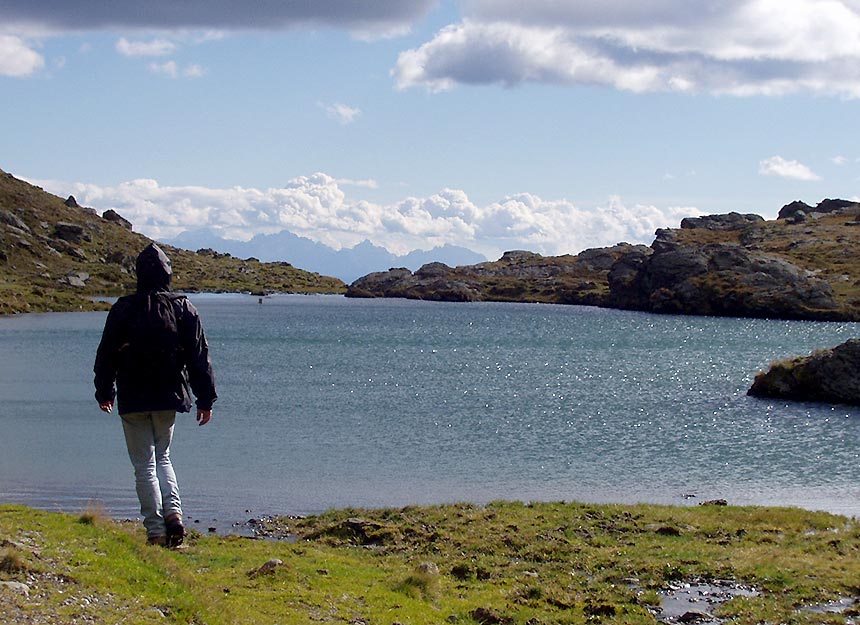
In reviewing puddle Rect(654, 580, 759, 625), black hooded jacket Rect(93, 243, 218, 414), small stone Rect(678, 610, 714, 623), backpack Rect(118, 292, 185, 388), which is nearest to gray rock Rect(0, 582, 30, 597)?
black hooded jacket Rect(93, 243, 218, 414)

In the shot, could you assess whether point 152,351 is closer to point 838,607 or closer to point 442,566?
point 442,566

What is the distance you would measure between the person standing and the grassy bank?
1568 millimetres

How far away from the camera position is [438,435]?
46750 mm

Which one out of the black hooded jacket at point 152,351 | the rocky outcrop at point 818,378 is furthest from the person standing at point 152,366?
the rocky outcrop at point 818,378

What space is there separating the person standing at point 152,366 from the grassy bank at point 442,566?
1568mm

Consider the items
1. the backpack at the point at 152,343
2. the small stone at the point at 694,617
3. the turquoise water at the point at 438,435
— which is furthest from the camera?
the turquoise water at the point at 438,435

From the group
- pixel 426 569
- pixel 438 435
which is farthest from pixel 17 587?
pixel 438 435

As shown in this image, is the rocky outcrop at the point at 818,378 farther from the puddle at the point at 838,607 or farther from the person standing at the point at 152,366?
the person standing at the point at 152,366

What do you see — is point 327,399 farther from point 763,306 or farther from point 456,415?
point 763,306

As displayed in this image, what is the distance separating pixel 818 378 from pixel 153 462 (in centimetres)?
5634

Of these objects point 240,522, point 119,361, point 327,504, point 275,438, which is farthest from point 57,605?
point 275,438

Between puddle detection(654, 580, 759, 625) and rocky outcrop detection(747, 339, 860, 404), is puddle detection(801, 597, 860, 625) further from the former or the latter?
rocky outcrop detection(747, 339, 860, 404)

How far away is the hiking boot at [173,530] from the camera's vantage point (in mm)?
14555

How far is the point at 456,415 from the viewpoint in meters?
54.2
